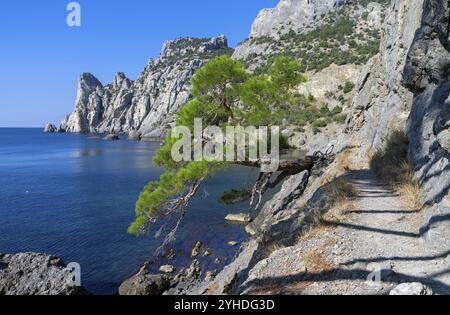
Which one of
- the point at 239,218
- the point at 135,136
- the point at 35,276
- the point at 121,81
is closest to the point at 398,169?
the point at 239,218

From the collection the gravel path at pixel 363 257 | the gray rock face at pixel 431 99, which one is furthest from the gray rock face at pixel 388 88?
the gravel path at pixel 363 257

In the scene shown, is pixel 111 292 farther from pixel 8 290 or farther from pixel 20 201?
pixel 20 201

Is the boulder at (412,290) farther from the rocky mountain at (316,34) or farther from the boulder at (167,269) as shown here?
the rocky mountain at (316,34)

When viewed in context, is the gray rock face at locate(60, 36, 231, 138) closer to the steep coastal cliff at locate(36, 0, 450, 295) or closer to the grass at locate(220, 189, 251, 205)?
the steep coastal cliff at locate(36, 0, 450, 295)

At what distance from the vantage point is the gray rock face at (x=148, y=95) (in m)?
141

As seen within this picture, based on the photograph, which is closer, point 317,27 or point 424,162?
point 424,162

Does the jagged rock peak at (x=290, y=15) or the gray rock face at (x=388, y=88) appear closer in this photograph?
the gray rock face at (x=388, y=88)

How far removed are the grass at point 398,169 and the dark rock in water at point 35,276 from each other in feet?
51.1

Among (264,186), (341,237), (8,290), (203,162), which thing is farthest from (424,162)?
(8,290)

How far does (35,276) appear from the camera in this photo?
19.1 m

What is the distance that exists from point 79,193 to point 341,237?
38.4 metres

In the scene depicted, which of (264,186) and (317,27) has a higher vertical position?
Result: (317,27)

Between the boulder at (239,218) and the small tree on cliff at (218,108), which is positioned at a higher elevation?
the small tree on cliff at (218,108)

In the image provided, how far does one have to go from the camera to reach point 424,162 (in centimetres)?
1170
